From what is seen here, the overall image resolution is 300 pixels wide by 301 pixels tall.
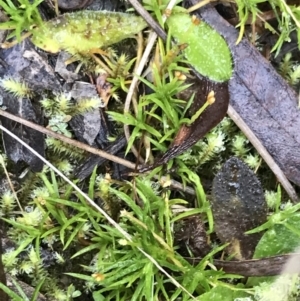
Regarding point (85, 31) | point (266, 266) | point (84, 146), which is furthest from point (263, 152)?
point (85, 31)

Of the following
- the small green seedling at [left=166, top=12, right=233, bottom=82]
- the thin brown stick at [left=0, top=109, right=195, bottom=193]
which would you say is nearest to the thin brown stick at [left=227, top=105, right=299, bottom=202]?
the small green seedling at [left=166, top=12, right=233, bottom=82]

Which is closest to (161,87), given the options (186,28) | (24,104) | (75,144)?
(186,28)

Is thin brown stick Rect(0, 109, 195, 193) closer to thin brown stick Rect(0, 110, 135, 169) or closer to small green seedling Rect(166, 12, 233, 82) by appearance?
thin brown stick Rect(0, 110, 135, 169)

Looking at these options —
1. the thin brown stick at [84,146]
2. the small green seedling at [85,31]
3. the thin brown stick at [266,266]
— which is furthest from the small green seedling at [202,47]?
the thin brown stick at [266,266]

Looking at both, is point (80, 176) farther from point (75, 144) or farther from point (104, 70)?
point (104, 70)

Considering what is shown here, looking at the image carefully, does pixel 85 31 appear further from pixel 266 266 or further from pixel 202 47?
pixel 266 266

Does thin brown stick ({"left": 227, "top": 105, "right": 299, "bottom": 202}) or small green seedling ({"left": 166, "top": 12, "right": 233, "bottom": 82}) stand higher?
small green seedling ({"left": 166, "top": 12, "right": 233, "bottom": 82})
